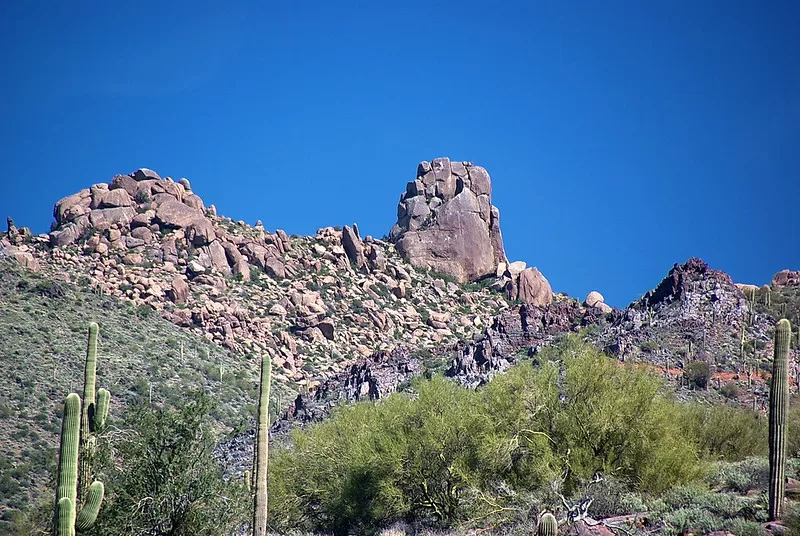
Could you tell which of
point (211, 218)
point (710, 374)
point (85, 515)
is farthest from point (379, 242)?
point (85, 515)

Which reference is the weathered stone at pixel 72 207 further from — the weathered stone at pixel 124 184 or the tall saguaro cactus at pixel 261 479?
the tall saguaro cactus at pixel 261 479

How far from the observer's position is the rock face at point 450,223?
8381cm

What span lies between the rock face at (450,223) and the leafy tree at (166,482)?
2514 inches

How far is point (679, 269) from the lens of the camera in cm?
5388

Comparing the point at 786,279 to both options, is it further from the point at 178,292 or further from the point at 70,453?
the point at 70,453

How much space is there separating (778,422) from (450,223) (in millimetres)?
68640

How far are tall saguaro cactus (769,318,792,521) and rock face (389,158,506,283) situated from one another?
212ft

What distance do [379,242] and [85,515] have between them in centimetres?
6744

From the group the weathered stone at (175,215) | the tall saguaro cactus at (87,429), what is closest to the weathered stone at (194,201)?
the weathered stone at (175,215)

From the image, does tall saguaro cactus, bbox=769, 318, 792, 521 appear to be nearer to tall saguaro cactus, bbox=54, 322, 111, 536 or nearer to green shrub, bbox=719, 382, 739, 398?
tall saguaro cactus, bbox=54, 322, 111, 536

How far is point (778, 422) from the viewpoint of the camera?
57.4 feet

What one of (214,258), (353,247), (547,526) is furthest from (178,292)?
(547,526)

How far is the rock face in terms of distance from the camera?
8381 centimetres

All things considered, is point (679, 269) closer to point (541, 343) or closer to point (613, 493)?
point (541, 343)
